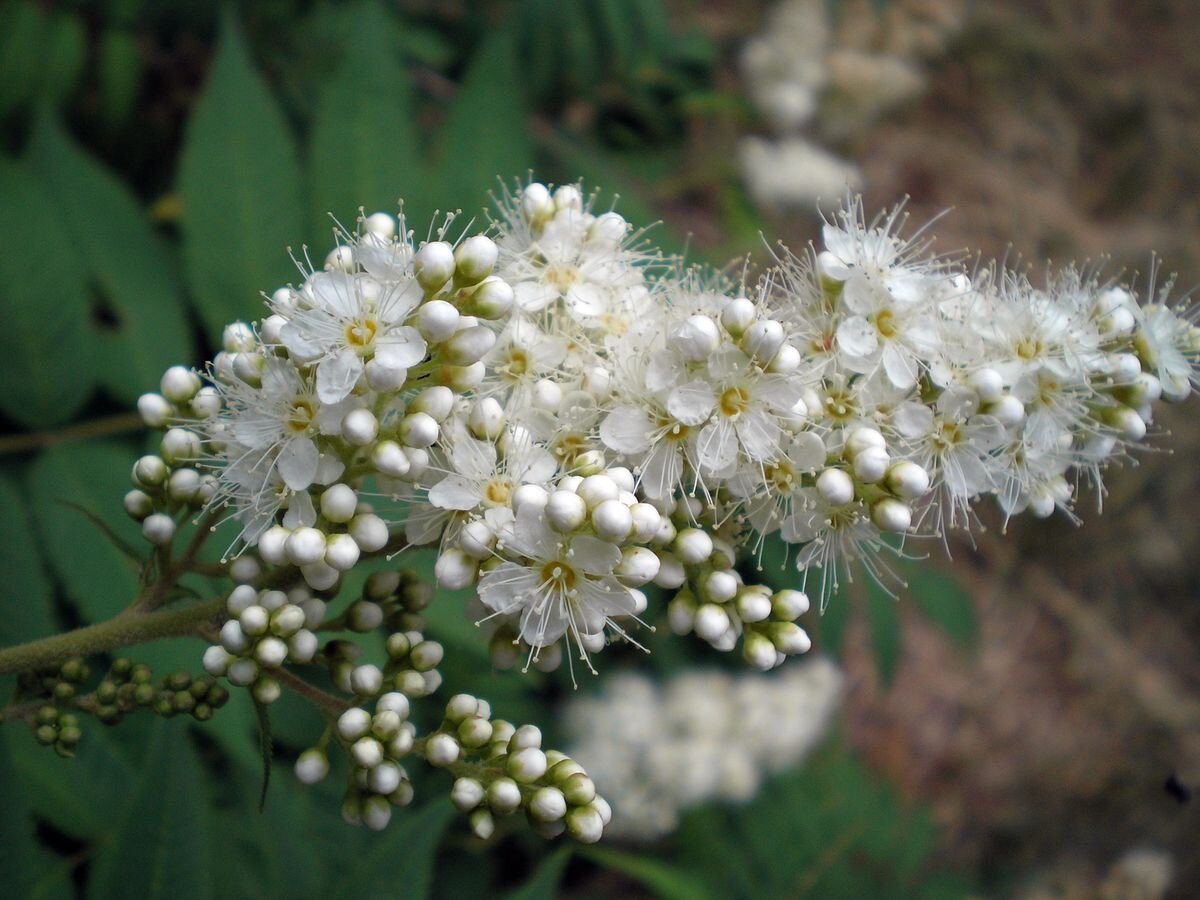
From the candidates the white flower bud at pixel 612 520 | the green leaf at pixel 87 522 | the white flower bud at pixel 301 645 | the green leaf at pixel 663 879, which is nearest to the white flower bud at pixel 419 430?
the white flower bud at pixel 612 520

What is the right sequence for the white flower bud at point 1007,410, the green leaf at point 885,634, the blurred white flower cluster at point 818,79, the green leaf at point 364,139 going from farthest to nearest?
the blurred white flower cluster at point 818,79, the green leaf at point 885,634, the green leaf at point 364,139, the white flower bud at point 1007,410

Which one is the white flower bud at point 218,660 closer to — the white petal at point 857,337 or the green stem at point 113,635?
the green stem at point 113,635

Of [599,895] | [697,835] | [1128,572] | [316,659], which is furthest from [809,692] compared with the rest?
[1128,572]

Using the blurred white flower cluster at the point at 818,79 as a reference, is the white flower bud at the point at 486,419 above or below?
below

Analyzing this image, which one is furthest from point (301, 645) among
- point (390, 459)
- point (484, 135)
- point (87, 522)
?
point (484, 135)

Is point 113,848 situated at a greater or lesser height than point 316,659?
lesser

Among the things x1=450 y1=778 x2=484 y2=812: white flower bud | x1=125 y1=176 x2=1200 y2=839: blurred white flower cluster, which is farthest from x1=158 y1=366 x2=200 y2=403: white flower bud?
x1=450 y1=778 x2=484 y2=812: white flower bud

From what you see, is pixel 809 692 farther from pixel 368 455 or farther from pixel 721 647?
pixel 368 455

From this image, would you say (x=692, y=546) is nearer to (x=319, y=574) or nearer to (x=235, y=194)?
(x=319, y=574)

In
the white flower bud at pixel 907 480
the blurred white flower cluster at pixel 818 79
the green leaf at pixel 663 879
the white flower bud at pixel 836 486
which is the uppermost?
the blurred white flower cluster at pixel 818 79
